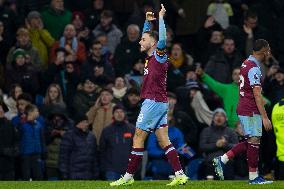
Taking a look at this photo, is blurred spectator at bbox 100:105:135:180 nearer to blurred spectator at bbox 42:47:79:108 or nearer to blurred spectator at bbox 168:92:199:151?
blurred spectator at bbox 168:92:199:151

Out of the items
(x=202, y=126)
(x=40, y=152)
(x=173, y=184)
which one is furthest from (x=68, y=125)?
(x=173, y=184)

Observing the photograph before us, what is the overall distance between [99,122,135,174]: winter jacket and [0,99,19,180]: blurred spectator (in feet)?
5.72

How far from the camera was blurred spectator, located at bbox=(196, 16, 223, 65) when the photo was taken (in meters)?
26.2

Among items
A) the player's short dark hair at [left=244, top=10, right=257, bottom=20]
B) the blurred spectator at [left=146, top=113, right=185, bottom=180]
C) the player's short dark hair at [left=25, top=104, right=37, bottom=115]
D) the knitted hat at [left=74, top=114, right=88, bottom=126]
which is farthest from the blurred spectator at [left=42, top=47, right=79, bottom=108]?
the player's short dark hair at [left=244, top=10, right=257, bottom=20]

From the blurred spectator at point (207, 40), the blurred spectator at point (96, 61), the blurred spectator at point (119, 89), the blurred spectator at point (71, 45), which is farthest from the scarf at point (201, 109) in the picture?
the blurred spectator at point (71, 45)

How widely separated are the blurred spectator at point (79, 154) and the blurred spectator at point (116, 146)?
7.7 inches

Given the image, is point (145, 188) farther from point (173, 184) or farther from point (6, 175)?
point (6, 175)

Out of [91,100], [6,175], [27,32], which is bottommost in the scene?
[6,175]

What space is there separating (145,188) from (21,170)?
5.90 metres

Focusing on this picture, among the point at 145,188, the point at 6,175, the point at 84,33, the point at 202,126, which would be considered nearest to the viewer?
the point at 145,188

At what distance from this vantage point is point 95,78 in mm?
24391

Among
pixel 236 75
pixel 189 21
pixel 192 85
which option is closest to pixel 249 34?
pixel 189 21

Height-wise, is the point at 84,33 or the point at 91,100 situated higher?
the point at 84,33

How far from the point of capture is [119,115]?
72.6ft
